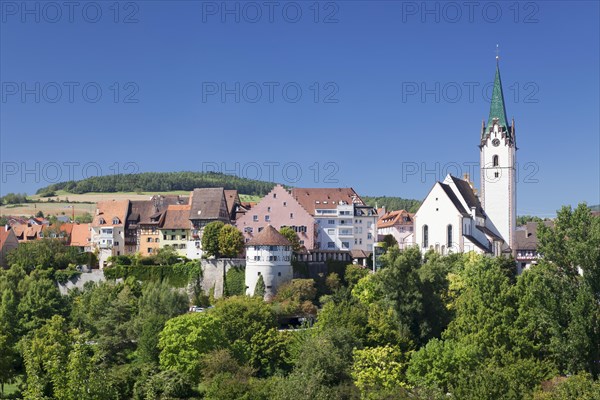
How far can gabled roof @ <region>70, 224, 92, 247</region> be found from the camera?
105569mm

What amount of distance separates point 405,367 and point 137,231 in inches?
2050

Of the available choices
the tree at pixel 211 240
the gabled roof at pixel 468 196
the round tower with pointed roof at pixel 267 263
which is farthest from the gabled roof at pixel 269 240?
the gabled roof at pixel 468 196

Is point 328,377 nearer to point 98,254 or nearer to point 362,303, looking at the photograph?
point 362,303

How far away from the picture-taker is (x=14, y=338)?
2813 inches

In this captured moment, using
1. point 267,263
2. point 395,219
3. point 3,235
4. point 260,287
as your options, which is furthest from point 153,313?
point 395,219

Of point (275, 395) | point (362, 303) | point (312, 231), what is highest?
point (312, 231)

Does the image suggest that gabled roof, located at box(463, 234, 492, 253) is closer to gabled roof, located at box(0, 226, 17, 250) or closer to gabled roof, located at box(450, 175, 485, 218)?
gabled roof, located at box(450, 175, 485, 218)

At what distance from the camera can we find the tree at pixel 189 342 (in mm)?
59375

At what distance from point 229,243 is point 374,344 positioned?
30352 mm

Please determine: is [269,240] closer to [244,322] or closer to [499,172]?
[244,322]

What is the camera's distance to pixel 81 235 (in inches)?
4220

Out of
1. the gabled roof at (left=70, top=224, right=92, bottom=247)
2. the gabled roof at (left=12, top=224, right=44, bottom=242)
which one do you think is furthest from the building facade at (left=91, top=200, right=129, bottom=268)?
the gabled roof at (left=12, top=224, right=44, bottom=242)

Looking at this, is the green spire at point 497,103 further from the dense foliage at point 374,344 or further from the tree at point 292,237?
the dense foliage at point 374,344

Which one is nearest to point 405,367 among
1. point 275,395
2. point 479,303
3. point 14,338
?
point 479,303
